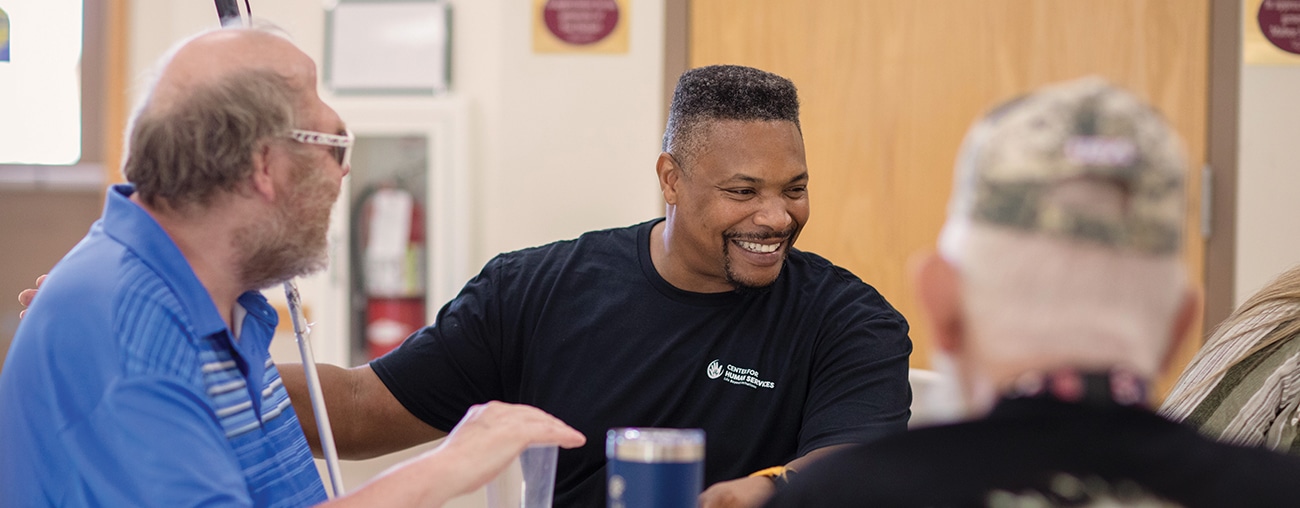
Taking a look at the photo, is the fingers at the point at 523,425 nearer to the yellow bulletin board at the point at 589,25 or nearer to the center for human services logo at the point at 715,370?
the center for human services logo at the point at 715,370

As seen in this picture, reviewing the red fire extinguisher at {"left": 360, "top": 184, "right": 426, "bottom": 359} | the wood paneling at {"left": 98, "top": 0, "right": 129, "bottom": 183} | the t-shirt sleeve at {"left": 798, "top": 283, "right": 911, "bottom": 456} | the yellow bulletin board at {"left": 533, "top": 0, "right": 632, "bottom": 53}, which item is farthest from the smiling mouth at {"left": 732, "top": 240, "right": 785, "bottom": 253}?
the wood paneling at {"left": 98, "top": 0, "right": 129, "bottom": 183}

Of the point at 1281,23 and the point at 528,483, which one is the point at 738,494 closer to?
the point at 528,483

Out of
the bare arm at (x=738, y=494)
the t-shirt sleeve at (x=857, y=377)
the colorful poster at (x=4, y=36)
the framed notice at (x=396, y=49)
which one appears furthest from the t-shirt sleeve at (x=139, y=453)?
the colorful poster at (x=4, y=36)

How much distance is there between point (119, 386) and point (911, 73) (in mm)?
2277

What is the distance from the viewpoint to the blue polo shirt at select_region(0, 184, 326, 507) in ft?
3.34

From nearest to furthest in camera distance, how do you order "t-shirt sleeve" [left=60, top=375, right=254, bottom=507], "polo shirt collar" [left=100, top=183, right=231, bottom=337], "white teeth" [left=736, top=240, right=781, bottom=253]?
1. "t-shirt sleeve" [left=60, top=375, right=254, bottom=507]
2. "polo shirt collar" [left=100, top=183, right=231, bottom=337]
3. "white teeth" [left=736, top=240, right=781, bottom=253]

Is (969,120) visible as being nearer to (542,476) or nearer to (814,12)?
(814,12)

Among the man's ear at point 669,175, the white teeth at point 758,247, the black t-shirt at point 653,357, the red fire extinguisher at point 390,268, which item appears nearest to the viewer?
the black t-shirt at point 653,357

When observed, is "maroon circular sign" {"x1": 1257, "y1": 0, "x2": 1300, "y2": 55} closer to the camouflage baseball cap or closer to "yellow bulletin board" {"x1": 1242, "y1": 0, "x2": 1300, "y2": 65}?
"yellow bulletin board" {"x1": 1242, "y1": 0, "x2": 1300, "y2": 65}

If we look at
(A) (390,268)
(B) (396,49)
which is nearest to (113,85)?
(B) (396,49)

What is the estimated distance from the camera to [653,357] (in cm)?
174

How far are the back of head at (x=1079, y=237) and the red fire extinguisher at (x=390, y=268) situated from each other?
2513 mm

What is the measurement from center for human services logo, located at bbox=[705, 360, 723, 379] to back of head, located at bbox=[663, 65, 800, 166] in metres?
0.37

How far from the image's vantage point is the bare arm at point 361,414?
1.74 meters
